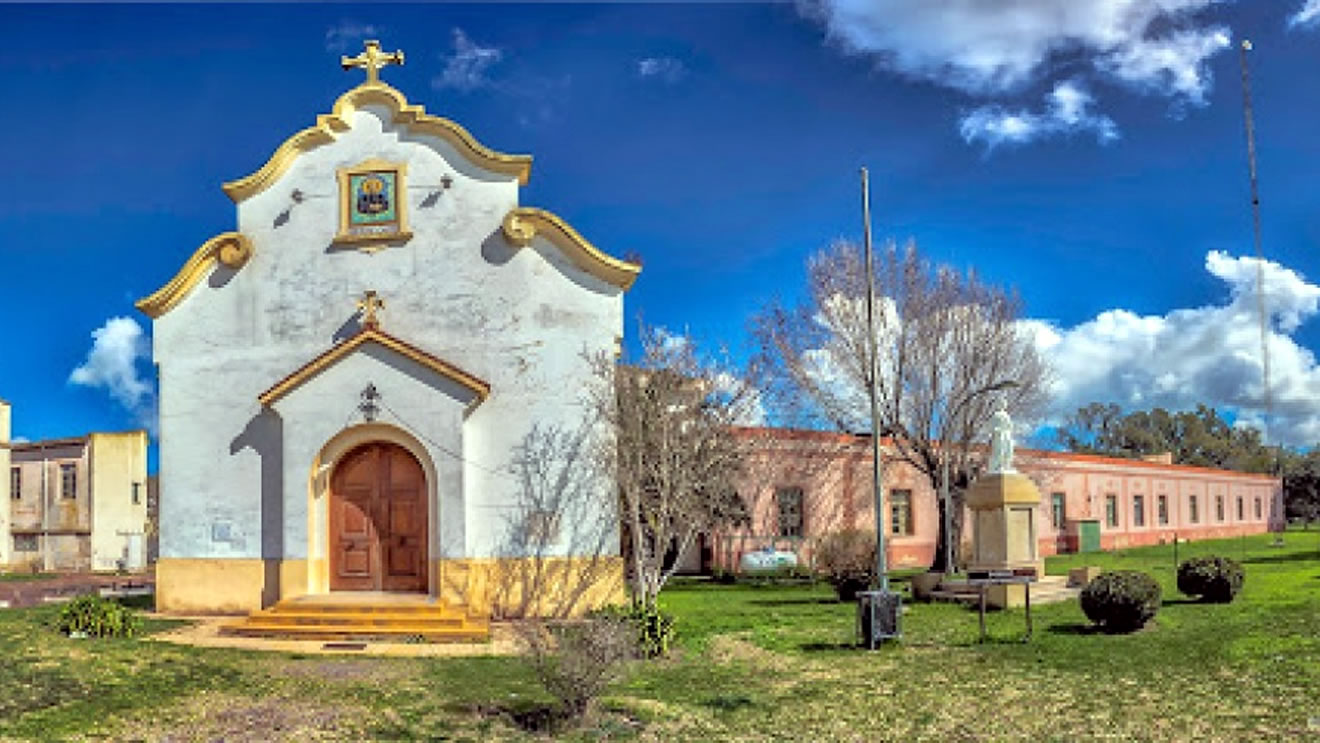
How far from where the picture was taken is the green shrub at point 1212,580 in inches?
707

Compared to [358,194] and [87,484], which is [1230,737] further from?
[87,484]

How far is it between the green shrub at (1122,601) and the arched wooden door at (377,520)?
31.5 feet

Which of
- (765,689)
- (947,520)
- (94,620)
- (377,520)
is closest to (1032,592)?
(947,520)

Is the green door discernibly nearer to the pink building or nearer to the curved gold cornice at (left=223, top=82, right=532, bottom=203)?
the pink building

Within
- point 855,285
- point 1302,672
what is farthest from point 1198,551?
point 1302,672

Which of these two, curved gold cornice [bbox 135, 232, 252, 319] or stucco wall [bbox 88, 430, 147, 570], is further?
stucco wall [bbox 88, 430, 147, 570]

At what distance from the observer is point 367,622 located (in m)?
15.3

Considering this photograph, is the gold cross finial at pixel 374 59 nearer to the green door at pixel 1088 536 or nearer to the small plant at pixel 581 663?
the small plant at pixel 581 663

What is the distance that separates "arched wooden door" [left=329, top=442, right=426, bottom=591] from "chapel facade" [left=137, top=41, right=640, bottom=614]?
31 millimetres

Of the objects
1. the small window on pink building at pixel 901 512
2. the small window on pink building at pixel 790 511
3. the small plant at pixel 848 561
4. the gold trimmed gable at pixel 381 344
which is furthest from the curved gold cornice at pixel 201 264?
the small window on pink building at pixel 901 512

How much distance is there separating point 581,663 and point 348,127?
37.2ft

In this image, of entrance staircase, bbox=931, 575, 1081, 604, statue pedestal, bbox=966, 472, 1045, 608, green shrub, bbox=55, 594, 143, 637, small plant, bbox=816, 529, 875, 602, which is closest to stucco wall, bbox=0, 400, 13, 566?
green shrub, bbox=55, 594, 143, 637

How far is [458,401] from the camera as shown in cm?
1625

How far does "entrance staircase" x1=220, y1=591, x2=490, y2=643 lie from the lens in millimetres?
14922
